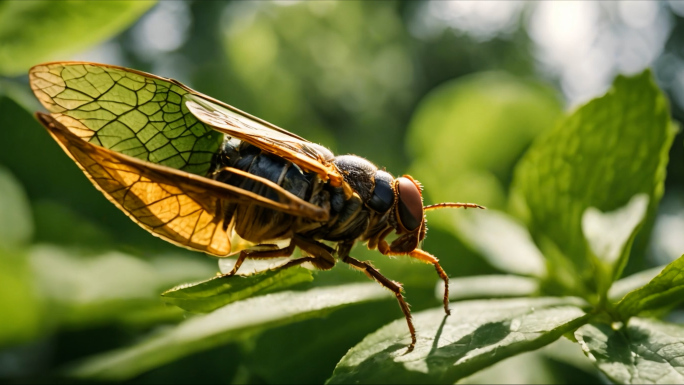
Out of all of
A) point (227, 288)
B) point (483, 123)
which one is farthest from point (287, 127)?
point (227, 288)

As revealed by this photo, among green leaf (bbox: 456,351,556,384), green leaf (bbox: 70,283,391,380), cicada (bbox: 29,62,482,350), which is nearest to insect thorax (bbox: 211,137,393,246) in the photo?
cicada (bbox: 29,62,482,350)

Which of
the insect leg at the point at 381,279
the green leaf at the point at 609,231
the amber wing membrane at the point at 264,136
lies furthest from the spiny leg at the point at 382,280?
the green leaf at the point at 609,231

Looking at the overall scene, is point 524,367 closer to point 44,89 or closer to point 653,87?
point 653,87

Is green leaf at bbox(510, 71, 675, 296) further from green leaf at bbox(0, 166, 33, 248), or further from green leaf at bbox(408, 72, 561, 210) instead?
green leaf at bbox(0, 166, 33, 248)

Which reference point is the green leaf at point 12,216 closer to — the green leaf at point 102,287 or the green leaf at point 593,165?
the green leaf at point 102,287

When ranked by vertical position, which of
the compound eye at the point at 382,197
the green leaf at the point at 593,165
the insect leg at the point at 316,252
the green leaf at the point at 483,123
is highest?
the green leaf at the point at 483,123

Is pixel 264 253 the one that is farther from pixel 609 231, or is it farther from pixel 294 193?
pixel 609 231
